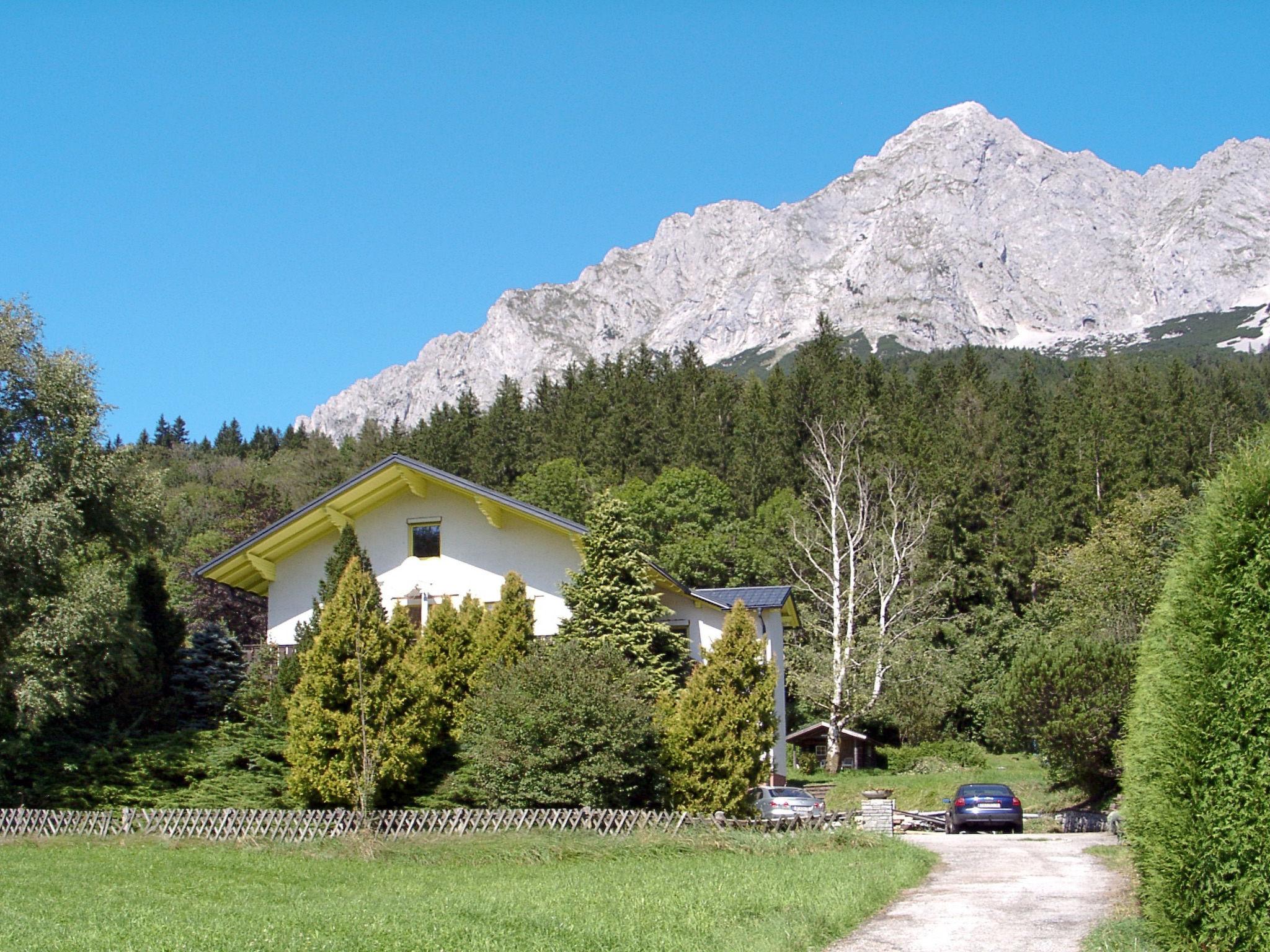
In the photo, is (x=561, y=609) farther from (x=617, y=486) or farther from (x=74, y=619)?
(x=617, y=486)

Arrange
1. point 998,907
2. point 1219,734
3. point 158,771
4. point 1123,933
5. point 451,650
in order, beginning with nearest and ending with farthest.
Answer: point 1219,734, point 1123,933, point 998,907, point 158,771, point 451,650

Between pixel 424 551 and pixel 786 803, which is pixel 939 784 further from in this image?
pixel 424 551

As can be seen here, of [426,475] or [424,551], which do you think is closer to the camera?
[426,475]

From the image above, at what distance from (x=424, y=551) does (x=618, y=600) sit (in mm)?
7849

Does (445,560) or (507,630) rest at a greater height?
(445,560)


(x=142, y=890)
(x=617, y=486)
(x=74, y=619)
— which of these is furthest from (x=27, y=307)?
(x=617, y=486)

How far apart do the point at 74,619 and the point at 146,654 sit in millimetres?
A: 3742

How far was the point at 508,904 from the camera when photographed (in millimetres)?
12344

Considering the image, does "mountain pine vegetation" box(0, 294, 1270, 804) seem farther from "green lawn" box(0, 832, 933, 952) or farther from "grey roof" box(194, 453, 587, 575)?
"green lawn" box(0, 832, 933, 952)

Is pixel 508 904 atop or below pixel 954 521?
below

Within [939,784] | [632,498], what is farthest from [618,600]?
[632,498]

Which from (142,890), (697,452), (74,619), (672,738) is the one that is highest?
(697,452)

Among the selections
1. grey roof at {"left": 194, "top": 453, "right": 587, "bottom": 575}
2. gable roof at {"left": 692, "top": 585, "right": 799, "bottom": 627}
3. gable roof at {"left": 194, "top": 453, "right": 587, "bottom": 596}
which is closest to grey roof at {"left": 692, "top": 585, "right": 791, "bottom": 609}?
gable roof at {"left": 692, "top": 585, "right": 799, "bottom": 627}

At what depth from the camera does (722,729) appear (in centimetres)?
2231
